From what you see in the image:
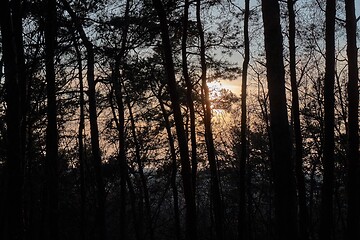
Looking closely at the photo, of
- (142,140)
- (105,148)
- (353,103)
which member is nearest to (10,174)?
(353,103)

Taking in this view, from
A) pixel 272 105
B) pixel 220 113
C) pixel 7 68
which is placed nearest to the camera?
pixel 272 105

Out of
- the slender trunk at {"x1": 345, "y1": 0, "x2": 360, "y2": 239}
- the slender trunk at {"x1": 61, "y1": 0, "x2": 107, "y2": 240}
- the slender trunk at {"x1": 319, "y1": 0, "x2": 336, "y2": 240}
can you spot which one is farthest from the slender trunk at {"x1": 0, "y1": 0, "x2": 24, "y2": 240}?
the slender trunk at {"x1": 345, "y1": 0, "x2": 360, "y2": 239}

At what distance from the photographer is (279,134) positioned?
5.26 m

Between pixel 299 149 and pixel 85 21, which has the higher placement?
pixel 85 21

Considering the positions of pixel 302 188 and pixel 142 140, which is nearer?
pixel 302 188

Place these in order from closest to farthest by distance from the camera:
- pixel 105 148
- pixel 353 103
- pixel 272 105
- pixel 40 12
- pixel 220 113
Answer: pixel 272 105
pixel 40 12
pixel 353 103
pixel 220 113
pixel 105 148

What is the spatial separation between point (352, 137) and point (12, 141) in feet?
24.7

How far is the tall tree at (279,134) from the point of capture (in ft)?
16.7

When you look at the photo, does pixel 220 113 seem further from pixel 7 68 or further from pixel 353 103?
pixel 7 68

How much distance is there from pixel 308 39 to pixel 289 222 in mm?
10830

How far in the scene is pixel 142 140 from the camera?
18.7 meters

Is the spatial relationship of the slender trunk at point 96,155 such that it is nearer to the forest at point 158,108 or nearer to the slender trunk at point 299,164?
the forest at point 158,108

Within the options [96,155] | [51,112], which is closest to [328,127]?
[51,112]

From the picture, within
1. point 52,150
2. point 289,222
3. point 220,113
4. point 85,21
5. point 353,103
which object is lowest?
point 289,222
